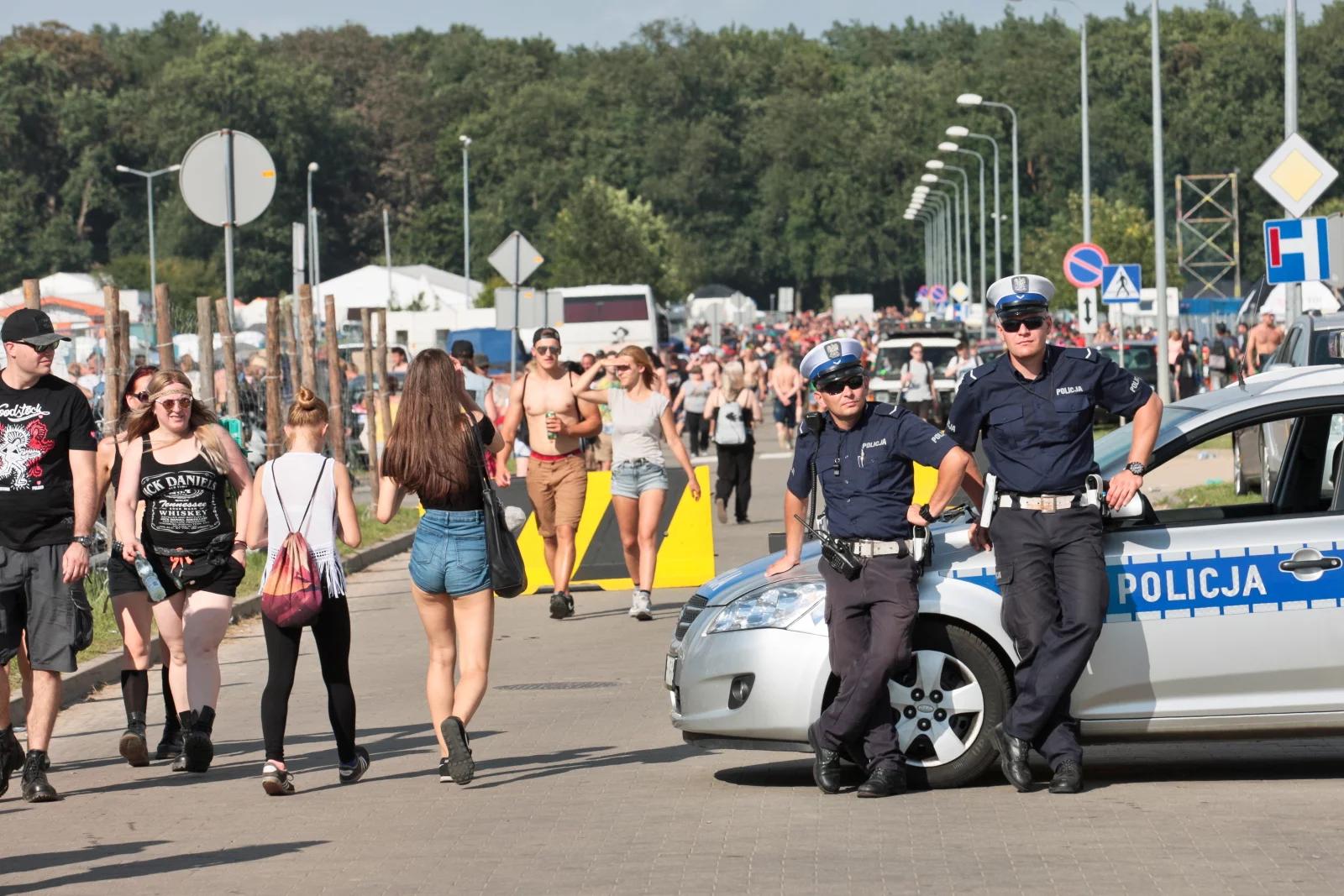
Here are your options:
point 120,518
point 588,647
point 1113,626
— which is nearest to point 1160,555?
point 1113,626

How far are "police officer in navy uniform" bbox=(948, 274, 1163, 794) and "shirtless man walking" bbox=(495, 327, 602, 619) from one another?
6.75m

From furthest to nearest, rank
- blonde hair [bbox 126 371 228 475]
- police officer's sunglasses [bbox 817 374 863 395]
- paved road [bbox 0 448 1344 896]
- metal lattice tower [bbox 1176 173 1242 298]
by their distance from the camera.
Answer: metal lattice tower [bbox 1176 173 1242 298]
blonde hair [bbox 126 371 228 475]
police officer's sunglasses [bbox 817 374 863 395]
paved road [bbox 0 448 1344 896]

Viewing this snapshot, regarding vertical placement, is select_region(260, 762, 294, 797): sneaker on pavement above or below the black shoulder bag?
below

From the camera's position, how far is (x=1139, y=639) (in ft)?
26.1

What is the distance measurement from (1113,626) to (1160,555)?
0.98 ft

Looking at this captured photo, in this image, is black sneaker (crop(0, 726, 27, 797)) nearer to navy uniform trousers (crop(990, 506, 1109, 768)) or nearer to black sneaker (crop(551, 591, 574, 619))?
navy uniform trousers (crop(990, 506, 1109, 768))

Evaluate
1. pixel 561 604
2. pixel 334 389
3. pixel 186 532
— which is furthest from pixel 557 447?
pixel 334 389

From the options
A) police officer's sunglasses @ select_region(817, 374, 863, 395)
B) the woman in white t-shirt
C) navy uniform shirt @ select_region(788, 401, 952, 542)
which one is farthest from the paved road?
the woman in white t-shirt

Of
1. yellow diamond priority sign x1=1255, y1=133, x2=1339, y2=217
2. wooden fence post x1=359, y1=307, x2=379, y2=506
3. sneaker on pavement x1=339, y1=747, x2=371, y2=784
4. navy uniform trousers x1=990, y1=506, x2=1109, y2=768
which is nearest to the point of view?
navy uniform trousers x1=990, y1=506, x2=1109, y2=768

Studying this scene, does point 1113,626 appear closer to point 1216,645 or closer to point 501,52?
point 1216,645

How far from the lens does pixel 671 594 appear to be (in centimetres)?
1691

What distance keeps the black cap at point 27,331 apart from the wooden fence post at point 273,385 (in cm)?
1074

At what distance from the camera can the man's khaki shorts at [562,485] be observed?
1476 cm

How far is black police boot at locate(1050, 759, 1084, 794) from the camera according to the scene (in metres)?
7.91
